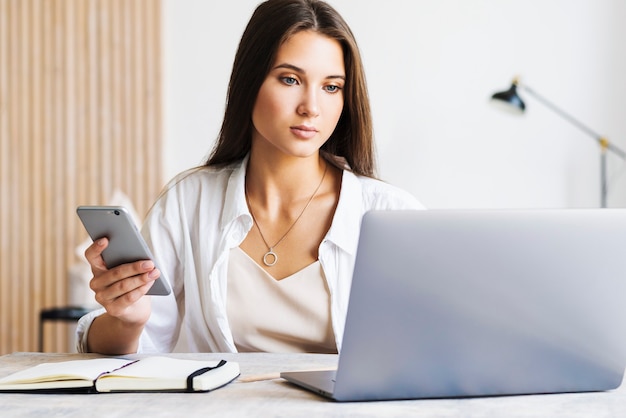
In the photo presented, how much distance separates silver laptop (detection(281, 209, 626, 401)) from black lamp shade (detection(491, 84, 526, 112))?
2.78m

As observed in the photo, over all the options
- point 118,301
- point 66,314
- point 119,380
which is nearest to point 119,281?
point 118,301

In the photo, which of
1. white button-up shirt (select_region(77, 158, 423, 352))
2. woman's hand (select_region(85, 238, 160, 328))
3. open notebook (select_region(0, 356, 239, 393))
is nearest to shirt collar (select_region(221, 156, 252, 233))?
white button-up shirt (select_region(77, 158, 423, 352))

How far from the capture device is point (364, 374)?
113 cm

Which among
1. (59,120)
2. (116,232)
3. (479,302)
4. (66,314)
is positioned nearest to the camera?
Result: (479,302)

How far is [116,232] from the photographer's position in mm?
1414

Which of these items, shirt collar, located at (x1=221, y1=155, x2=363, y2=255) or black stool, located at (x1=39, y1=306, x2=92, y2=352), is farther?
black stool, located at (x1=39, y1=306, x2=92, y2=352)

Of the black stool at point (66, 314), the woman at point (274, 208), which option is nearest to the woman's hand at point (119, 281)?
the woman at point (274, 208)

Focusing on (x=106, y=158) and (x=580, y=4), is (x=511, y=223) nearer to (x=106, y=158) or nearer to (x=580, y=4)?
(x=580, y=4)

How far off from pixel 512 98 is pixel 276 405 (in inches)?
117

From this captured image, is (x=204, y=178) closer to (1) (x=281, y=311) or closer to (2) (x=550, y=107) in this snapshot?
(1) (x=281, y=311)

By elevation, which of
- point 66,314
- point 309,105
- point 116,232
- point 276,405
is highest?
point 309,105

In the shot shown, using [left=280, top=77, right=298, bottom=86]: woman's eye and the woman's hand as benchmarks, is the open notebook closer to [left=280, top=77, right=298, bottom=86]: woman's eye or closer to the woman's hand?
the woman's hand

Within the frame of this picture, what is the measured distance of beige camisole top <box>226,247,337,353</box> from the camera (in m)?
1.85

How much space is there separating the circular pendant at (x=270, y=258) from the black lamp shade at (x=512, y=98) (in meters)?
2.23
